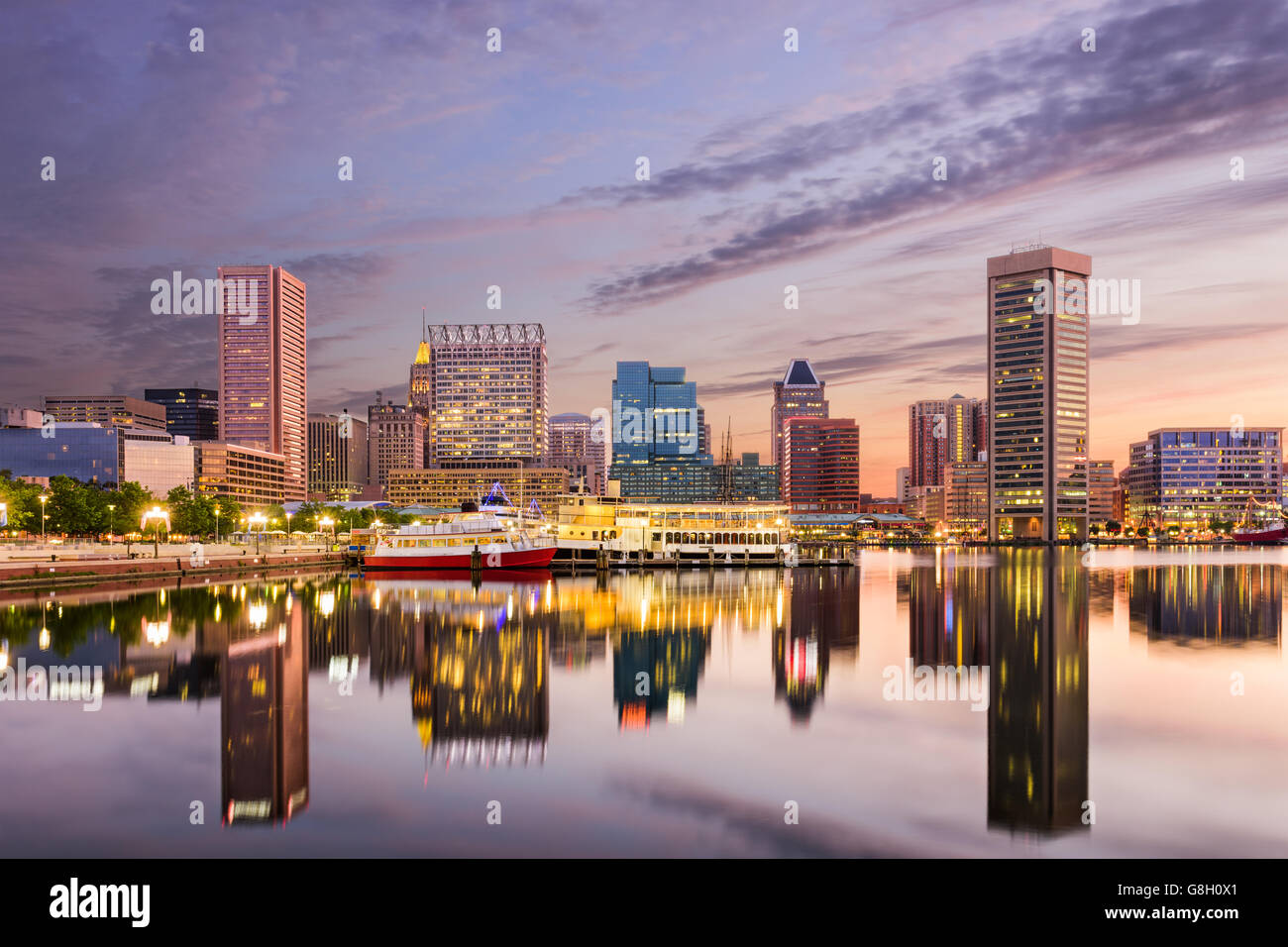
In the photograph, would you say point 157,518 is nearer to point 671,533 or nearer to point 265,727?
point 671,533

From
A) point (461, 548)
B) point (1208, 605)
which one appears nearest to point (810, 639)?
point (1208, 605)

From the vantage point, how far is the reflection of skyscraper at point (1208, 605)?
44594 millimetres

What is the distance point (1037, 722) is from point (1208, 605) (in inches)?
1721

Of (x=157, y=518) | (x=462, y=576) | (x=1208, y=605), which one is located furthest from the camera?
(x=157, y=518)

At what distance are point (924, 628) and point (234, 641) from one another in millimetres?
32661

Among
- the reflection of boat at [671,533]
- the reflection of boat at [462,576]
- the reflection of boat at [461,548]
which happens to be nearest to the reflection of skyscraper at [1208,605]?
the reflection of boat at [671,533]

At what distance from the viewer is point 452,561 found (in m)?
96.1

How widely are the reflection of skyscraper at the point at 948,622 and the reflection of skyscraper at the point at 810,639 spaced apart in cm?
308

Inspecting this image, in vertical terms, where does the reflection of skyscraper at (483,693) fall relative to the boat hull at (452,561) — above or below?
above

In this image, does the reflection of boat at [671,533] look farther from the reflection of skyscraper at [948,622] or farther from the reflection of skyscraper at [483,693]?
the reflection of skyscraper at [483,693]

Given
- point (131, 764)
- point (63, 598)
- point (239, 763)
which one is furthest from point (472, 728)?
point (63, 598)

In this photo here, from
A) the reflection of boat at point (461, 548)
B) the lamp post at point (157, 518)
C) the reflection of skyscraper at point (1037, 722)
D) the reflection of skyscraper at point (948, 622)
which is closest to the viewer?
the reflection of skyscraper at point (1037, 722)

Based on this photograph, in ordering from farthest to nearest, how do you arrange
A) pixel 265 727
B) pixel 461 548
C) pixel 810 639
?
pixel 461 548, pixel 810 639, pixel 265 727
